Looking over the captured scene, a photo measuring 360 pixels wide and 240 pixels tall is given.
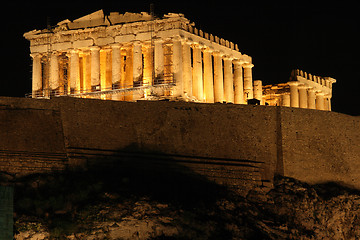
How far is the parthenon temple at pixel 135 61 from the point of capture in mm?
63406

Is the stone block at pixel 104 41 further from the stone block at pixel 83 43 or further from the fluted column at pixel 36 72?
the fluted column at pixel 36 72

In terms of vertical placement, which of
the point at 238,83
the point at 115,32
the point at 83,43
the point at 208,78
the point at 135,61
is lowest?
the point at 238,83

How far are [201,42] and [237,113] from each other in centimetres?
2251

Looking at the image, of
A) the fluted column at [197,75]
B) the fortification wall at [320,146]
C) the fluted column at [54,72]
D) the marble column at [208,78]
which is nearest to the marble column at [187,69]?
the fluted column at [197,75]

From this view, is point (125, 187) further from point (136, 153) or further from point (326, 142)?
point (326, 142)

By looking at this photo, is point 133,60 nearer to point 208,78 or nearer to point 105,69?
point 105,69

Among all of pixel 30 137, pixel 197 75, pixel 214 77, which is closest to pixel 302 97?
pixel 214 77

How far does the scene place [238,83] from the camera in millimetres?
70938

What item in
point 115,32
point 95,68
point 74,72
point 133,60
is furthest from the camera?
point 74,72

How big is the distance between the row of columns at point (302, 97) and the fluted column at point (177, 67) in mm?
14850

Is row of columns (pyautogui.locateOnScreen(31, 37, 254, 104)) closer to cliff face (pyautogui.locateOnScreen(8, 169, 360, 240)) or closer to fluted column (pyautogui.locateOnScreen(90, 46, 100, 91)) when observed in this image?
fluted column (pyautogui.locateOnScreen(90, 46, 100, 91))

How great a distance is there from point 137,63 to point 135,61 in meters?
0.26

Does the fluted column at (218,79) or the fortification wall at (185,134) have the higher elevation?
the fluted column at (218,79)

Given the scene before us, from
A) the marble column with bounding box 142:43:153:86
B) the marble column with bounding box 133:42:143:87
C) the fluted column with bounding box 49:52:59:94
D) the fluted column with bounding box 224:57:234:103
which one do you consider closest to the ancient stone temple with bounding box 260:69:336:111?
the fluted column with bounding box 224:57:234:103
